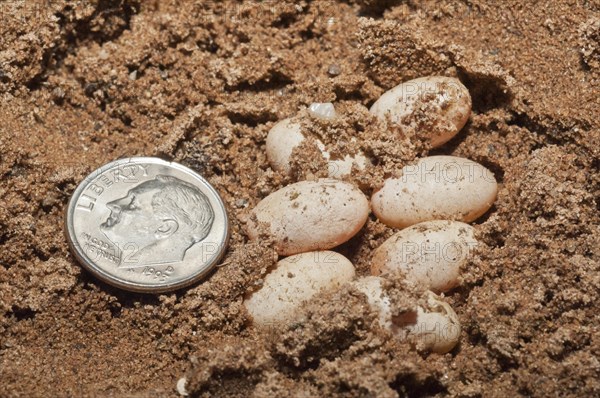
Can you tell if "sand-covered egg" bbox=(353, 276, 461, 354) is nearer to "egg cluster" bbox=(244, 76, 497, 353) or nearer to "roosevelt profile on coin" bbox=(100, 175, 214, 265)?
"egg cluster" bbox=(244, 76, 497, 353)

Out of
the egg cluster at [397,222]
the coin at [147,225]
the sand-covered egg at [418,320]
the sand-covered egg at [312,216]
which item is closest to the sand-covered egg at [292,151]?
the egg cluster at [397,222]

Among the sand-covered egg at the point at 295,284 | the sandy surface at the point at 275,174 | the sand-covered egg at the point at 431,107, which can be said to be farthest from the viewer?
the sand-covered egg at the point at 431,107

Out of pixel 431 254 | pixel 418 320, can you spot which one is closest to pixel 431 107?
pixel 431 254

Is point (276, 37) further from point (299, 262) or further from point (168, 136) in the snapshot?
point (299, 262)

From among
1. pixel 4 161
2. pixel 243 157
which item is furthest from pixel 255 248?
pixel 4 161

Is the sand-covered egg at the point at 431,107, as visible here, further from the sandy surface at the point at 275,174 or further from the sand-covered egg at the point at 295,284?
the sand-covered egg at the point at 295,284

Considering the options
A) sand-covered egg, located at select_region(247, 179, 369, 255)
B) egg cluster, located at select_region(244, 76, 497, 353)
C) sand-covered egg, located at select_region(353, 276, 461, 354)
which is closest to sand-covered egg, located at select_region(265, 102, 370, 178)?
egg cluster, located at select_region(244, 76, 497, 353)
